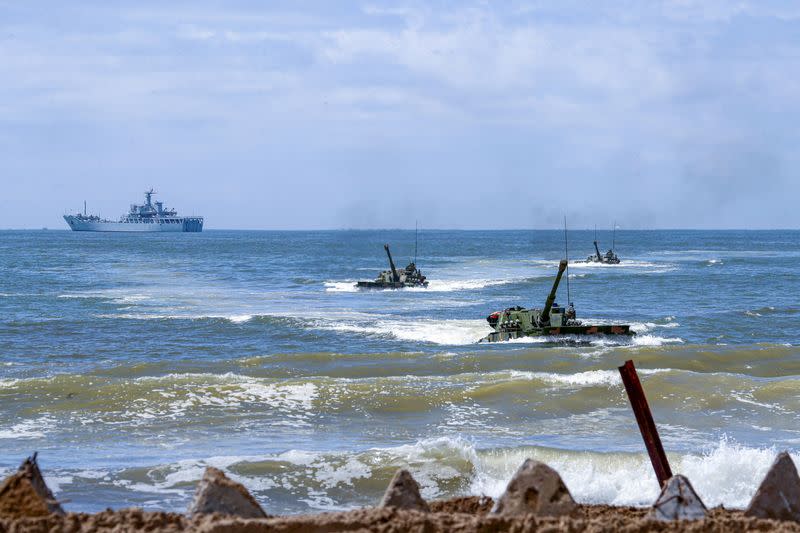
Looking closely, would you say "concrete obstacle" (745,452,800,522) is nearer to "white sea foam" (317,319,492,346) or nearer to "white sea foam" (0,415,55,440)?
"white sea foam" (0,415,55,440)

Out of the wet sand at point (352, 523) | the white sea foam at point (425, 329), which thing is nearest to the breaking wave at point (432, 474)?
the wet sand at point (352, 523)

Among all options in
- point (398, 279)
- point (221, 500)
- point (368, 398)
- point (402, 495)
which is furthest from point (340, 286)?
point (221, 500)

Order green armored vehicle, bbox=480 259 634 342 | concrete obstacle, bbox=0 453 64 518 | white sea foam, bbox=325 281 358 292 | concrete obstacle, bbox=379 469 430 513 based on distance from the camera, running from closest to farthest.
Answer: concrete obstacle, bbox=0 453 64 518
concrete obstacle, bbox=379 469 430 513
green armored vehicle, bbox=480 259 634 342
white sea foam, bbox=325 281 358 292

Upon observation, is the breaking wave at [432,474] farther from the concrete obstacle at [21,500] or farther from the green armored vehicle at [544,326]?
the green armored vehicle at [544,326]

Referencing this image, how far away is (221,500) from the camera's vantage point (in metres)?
6.59


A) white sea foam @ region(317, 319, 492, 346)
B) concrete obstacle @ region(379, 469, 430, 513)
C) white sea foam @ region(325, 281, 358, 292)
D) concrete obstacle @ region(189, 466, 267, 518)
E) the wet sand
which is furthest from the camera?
white sea foam @ region(325, 281, 358, 292)

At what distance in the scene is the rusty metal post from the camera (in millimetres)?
8906

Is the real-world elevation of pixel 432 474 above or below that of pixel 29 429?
above

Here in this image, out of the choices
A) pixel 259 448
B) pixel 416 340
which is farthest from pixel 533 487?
pixel 416 340

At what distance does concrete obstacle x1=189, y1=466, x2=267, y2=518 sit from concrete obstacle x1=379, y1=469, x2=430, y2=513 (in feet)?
2.74

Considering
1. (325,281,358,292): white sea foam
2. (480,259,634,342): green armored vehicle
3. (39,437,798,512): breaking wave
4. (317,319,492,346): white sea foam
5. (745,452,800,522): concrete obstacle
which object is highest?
(745,452,800,522): concrete obstacle

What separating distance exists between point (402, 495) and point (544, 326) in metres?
25.8

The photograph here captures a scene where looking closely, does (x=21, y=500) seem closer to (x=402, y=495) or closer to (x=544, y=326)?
(x=402, y=495)

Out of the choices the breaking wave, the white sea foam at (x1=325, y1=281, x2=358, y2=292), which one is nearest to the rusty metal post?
the breaking wave
